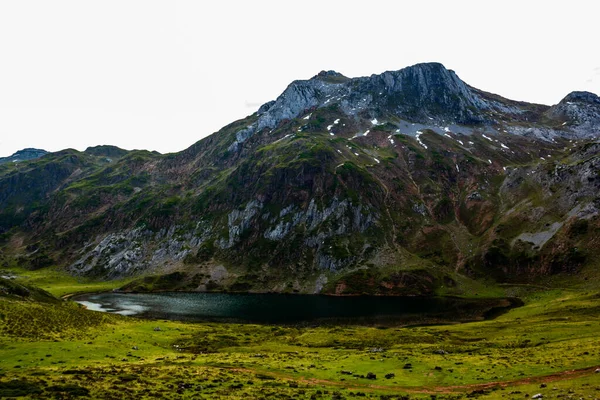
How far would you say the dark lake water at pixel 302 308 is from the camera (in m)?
137

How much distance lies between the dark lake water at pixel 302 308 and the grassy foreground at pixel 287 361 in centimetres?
3745

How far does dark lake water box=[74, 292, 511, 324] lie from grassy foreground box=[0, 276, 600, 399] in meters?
37.4

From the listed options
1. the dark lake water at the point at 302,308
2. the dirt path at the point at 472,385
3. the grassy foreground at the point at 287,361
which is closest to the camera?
the grassy foreground at the point at 287,361

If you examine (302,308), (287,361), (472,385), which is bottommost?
(302,308)

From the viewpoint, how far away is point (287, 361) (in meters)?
62.1

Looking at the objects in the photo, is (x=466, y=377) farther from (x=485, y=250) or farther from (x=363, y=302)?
(x=485, y=250)

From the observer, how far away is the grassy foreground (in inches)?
1637

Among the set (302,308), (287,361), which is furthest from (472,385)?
(302,308)

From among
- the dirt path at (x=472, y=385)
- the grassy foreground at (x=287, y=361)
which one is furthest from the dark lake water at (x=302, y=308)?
the dirt path at (x=472, y=385)

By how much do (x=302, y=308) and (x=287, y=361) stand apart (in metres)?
99.9

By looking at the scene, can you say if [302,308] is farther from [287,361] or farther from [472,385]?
[472,385]

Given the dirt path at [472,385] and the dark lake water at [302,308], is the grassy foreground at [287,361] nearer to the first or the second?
the dirt path at [472,385]

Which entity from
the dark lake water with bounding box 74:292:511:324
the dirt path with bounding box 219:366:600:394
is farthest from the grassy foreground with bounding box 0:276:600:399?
the dark lake water with bounding box 74:292:511:324

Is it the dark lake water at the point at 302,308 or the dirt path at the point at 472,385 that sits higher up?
the dirt path at the point at 472,385
